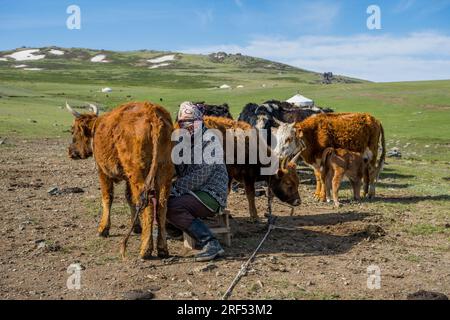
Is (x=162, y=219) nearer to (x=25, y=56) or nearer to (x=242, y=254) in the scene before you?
(x=242, y=254)

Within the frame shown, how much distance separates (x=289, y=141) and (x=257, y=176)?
2470mm

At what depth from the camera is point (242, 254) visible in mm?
7801

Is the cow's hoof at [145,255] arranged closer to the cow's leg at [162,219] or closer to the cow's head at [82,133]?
the cow's leg at [162,219]

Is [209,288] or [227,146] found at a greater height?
[227,146]

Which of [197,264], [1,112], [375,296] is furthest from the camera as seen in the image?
[1,112]

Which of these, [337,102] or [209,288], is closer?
[209,288]

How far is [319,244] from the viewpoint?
8.59 m

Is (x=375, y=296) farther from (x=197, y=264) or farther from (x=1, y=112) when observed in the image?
(x=1, y=112)

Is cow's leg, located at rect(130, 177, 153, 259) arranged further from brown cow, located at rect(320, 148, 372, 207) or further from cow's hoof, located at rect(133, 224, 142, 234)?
brown cow, located at rect(320, 148, 372, 207)

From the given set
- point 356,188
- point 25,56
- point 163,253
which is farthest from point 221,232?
point 25,56

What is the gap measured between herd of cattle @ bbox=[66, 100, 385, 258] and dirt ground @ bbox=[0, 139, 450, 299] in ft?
1.89
